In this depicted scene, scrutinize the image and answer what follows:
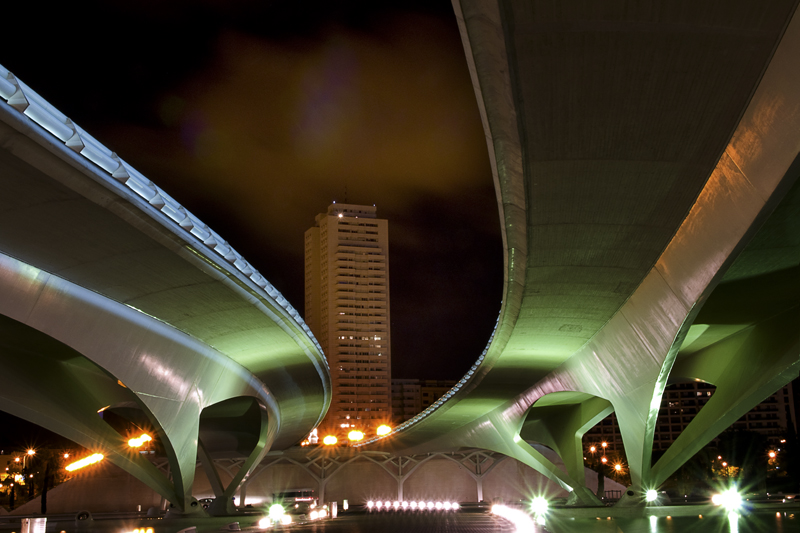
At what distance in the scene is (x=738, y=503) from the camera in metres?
36.3

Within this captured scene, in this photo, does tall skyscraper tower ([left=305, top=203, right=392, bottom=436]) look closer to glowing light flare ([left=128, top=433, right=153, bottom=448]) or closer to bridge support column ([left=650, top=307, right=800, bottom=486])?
glowing light flare ([left=128, top=433, right=153, bottom=448])

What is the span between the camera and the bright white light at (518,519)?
23.8 m

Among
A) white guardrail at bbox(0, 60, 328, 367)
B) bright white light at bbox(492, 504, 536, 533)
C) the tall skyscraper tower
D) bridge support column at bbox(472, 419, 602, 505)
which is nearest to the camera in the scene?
white guardrail at bbox(0, 60, 328, 367)

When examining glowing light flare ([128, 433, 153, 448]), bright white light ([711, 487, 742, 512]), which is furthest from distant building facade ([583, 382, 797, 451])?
glowing light flare ([128, 433, 153, 448])

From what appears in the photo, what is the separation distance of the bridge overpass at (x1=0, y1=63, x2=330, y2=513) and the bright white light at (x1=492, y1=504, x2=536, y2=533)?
34.2 feet

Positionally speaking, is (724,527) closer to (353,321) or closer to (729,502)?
(729,502)

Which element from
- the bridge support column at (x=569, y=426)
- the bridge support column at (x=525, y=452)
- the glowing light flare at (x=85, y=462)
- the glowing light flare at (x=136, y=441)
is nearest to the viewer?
the glowing light flare at (x=136, y=441)

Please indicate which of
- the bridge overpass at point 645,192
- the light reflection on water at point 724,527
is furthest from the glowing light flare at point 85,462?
the light reflection on water at point 724,527

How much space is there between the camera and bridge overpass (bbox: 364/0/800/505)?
36.8ft

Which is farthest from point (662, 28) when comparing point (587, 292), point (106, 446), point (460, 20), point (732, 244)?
point (106, 446)

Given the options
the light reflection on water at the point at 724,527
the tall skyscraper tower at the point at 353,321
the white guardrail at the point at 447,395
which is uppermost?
the tall skyscraper tower at the point at 353,321

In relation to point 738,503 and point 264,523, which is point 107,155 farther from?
point 738,503

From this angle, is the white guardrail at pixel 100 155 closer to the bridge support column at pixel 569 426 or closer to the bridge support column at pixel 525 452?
the bridge support column at pixel 525 452

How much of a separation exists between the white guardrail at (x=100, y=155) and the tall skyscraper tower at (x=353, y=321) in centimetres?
15999
